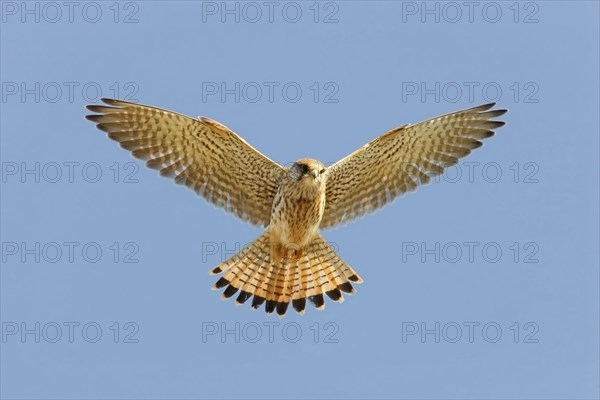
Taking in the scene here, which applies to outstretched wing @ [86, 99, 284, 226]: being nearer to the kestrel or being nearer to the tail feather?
the kestrel

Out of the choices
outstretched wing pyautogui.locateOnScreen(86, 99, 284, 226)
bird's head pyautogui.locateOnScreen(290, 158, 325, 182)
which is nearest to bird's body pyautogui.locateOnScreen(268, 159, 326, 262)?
bird's head pyautogui.locateOnScreen(290, 158, 325, 182)

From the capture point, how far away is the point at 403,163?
14805mm

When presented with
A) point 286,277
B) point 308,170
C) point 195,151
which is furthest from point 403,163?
point 195,151

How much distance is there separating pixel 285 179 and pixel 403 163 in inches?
58.8

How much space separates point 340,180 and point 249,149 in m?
1.23

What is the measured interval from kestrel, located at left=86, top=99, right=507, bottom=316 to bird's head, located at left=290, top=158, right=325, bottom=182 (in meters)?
0.04

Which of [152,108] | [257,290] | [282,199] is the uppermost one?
[152,108]

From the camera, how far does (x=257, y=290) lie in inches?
583

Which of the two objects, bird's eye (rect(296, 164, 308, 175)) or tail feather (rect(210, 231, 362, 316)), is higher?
bird's eye (rect(296, 164, 308, 175))

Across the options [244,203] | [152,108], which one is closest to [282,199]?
[244,203]

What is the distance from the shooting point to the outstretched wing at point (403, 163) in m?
14.7

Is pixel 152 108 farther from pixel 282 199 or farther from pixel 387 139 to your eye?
pixel 387 139

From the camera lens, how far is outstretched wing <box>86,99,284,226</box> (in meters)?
14.2

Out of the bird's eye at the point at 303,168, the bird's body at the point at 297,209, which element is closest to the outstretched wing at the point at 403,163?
the bird's body at the point at 297,209
